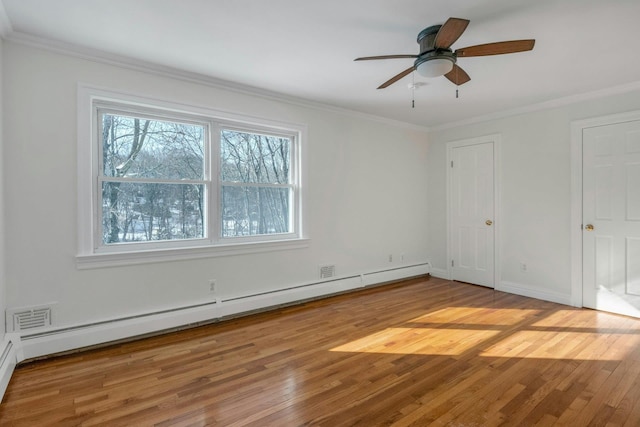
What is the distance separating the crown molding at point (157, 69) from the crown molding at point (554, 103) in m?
1.81

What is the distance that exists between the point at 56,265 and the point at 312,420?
2371 millimetres

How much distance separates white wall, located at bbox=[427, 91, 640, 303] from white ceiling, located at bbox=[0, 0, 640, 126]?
489 mm

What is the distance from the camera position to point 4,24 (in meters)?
2.27

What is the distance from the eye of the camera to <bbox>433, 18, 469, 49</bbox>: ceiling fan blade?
185 centimetres

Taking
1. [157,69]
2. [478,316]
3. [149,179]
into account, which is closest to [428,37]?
[157,69]

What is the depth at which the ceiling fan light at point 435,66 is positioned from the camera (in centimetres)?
229

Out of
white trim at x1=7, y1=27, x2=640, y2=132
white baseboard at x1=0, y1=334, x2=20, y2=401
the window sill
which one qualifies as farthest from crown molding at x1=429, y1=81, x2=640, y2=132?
white baseboard at x1=0, y1=334, x2=20, y2=401

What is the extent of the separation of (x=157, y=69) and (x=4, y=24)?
3.37 feet

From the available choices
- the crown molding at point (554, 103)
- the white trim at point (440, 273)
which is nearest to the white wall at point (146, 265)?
the white trim at point (440, 273)

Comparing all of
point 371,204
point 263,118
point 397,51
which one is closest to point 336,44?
point 397,51

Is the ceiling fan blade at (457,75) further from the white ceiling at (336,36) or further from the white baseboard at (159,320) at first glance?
the white baseboard at (159,320)

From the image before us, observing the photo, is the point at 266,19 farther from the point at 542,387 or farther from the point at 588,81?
the point at 588,81

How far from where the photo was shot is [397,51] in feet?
8.96

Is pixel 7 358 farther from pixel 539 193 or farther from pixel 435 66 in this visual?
pixel 539 193
